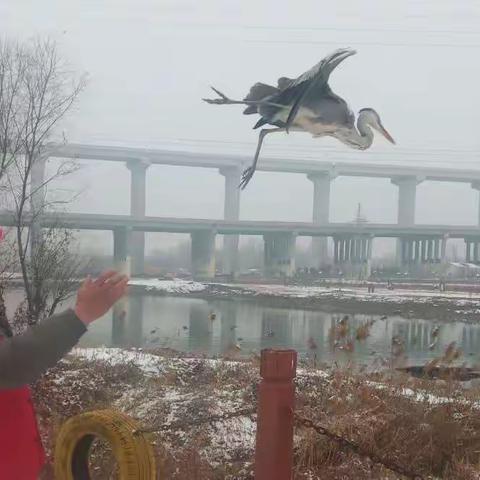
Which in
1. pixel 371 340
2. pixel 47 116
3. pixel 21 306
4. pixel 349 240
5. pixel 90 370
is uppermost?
pixel 47 116

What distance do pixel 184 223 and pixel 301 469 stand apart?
80.0 inches

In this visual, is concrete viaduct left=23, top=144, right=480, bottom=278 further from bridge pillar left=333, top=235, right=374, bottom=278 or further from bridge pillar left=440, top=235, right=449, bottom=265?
bridge pillar left=440, top=235, right=449, bottom=265

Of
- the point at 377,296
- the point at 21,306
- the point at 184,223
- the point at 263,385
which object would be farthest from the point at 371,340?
the point at 263,385

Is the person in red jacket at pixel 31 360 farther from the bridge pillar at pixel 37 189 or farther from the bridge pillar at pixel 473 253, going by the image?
the bridge pillar at pixel 473 253

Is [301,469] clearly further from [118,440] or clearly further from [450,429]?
[118,440]

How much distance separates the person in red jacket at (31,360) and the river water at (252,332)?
569cm

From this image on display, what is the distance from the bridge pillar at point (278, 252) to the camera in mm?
7953

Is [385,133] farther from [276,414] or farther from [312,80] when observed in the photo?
[276,414]

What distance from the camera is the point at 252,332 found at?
48.4ft

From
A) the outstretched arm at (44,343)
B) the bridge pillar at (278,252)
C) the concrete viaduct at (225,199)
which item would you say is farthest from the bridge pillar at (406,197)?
the outstretched arm at (44,343)

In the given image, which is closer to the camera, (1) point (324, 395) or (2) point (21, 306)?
(1) point (324, 395)

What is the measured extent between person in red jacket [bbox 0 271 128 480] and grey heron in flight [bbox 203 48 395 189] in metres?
0.98

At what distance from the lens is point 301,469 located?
402cm

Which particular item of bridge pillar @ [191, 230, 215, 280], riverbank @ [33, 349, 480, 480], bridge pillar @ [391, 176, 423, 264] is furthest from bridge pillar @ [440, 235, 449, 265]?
bridge pillar @ [191, 230, 215, 280]
